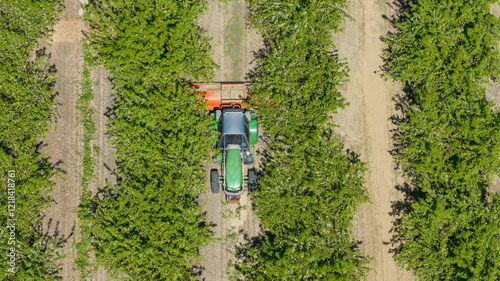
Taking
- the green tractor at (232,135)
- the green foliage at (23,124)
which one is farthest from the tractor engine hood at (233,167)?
the green foliage at (23,124)

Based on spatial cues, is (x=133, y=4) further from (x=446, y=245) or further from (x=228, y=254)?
(x=446, y=245)

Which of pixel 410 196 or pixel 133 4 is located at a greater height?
pixel 133 4

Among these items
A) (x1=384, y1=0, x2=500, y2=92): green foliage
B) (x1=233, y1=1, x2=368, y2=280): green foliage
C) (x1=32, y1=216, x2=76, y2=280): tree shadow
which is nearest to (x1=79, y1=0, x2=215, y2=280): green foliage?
(x1=233, y1=1, x2=368, y2=280): green foliage

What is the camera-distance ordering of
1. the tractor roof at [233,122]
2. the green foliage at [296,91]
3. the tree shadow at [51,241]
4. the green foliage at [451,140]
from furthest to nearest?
the tree shadow at [51,241] < the tractor roof at [233,122] < the green foliage at [296,91] < the green foliage at [451,140]

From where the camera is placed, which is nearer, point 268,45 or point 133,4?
point 133,4

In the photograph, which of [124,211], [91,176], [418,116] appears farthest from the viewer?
[91,176]

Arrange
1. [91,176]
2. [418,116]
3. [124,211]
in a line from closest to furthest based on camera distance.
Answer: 1. [124,211]
2. [418,116]
3. [91,176]

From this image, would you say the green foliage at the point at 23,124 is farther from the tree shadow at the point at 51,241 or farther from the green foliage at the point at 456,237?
the green foliage at the point at 456,237

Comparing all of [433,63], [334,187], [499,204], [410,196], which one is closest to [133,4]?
[334,187]
